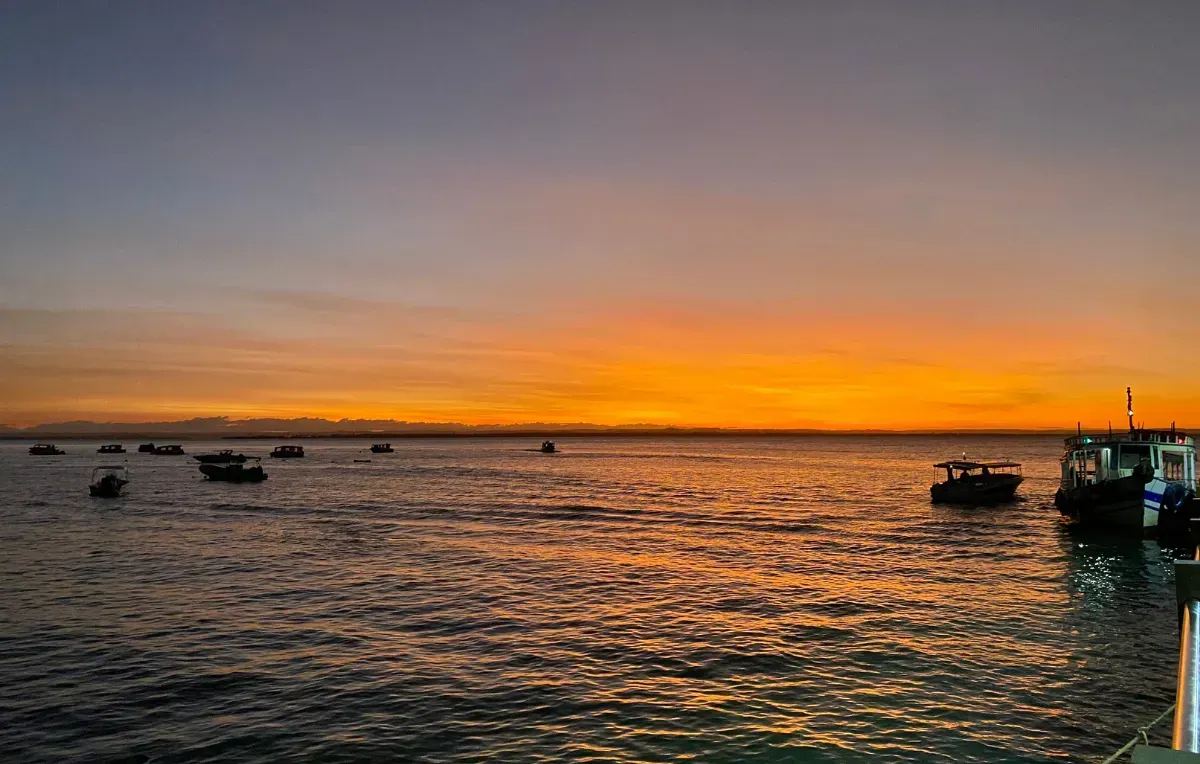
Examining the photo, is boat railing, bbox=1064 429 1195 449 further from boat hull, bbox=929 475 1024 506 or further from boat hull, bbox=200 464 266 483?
boat hull, bbox=200 464 266 483

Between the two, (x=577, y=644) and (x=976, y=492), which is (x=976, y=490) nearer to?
(x=976, y=492)

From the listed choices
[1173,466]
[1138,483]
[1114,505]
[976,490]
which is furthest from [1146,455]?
[976,490]

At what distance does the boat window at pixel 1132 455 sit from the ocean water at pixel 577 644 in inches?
249

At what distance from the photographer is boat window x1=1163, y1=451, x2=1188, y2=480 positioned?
166ft

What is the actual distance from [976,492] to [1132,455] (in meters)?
21.6

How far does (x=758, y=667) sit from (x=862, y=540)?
101 feet

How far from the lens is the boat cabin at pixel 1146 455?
161ft

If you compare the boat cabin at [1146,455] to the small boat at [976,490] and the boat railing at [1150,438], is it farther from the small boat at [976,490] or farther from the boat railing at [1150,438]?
the small boat at [976,490]

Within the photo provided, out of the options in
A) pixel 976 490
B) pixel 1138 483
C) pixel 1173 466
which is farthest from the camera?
pixel 976 490

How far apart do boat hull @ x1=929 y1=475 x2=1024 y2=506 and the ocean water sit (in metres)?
18.2

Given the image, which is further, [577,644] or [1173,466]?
[1173,466]

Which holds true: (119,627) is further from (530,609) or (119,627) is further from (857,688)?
(857,688)

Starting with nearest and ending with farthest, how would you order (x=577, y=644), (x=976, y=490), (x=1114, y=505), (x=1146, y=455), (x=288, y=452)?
(x=577, y=644), (x=1114, y=505), (x=1146, y=455), (x=976, y=490), (x=288, y=452)

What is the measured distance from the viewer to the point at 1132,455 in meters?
51.2
